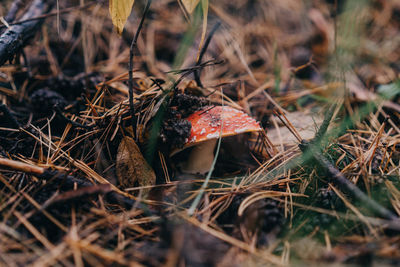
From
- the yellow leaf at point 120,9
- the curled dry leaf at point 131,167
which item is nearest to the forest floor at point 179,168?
the curled dry leaf at point 131,167

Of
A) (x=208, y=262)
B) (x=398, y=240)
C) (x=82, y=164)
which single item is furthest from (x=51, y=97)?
(x=398, y=240)

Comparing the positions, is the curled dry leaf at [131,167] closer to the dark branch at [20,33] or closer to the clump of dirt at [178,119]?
the clump of dirt at [178,119]

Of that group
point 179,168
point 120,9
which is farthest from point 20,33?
point 179,168

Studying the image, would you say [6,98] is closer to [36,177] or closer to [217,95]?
[36,177]

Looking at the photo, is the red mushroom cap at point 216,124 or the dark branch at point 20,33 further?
the dark branch at point 20,33

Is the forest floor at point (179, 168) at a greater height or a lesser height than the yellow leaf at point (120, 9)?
lesser

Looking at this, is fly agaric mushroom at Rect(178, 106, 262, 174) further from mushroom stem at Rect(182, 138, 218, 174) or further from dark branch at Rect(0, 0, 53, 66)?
dark branch at Rect(0, 0, 53, 66)

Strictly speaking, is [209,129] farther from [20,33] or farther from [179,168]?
[20,33]
